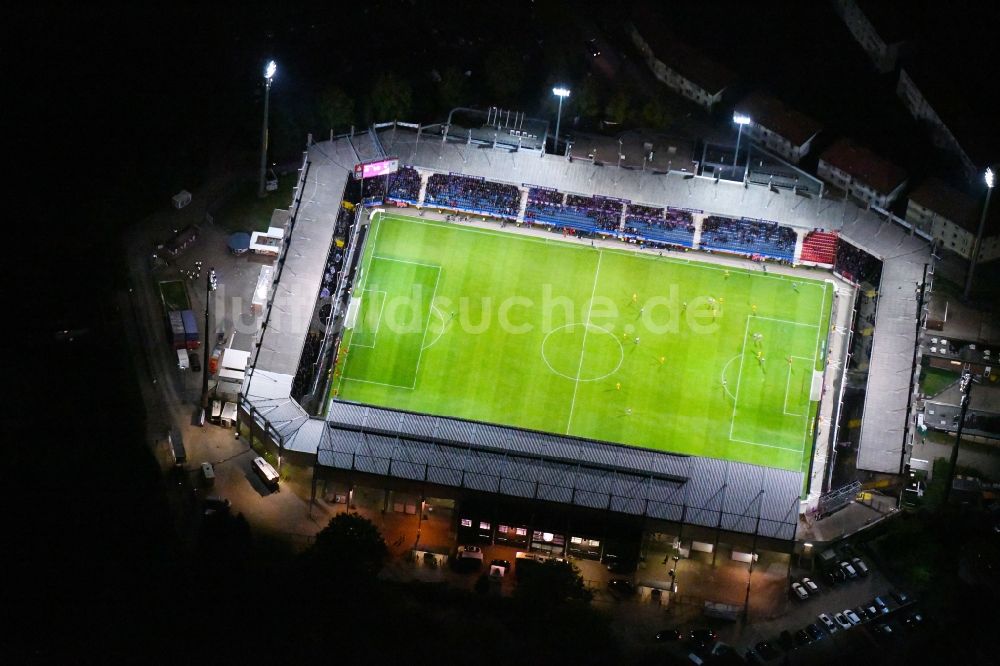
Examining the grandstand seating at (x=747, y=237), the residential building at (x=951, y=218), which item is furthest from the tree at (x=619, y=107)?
the residential building at (x=951, y=218)

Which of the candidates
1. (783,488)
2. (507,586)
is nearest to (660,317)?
(783,488)

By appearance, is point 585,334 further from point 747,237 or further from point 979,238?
point 979,238

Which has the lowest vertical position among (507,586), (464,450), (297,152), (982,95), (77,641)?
(77,641)

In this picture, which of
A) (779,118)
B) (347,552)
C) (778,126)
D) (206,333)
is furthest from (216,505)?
(779,118)

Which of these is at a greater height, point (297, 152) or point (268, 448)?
point (297, 152)

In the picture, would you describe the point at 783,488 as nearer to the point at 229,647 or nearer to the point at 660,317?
the point at 660,317

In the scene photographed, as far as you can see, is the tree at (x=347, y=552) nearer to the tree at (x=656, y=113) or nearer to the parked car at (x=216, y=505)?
the parked car at (x=216, y=505)

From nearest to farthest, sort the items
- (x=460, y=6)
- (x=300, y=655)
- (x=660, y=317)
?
1. (x=300, y=655)
2. (x=660, y=317)
3. (x=460, y=6)
